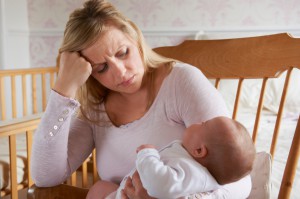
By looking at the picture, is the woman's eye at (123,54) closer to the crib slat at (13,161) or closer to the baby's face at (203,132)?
the baby's face at (203,132)

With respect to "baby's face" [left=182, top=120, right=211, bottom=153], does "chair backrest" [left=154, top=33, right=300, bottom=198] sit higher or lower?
higher

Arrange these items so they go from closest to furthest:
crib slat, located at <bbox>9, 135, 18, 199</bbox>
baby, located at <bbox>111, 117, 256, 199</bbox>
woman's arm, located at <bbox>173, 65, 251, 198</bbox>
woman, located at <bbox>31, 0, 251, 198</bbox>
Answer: baby, located at <bbox>111, 117, 256, 199</bbox>
woman's arm, located at <bbox>173, 65, 251, 198</bbox>
woman, located at <bbox>31, 0, 251, 198</bbox>
crib slat, located at <bbox>9, 135, 18, 199</bbox>

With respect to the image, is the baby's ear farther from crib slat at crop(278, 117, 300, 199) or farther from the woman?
crib slat at crop(278, 117, 300, 199)

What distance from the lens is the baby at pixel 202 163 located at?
718 mm

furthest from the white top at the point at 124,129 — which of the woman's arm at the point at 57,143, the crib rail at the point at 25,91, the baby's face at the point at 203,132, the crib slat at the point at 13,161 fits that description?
the crib rail at the point at 25,91

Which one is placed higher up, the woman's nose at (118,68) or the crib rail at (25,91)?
the woman's nose at (118,68)

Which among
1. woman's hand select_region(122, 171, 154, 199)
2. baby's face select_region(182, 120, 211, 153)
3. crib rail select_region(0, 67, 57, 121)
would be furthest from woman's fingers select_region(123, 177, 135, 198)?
crib rail select_region(0, 67, 57, 121)

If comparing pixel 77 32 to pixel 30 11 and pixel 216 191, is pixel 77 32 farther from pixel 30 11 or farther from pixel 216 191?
pixel 30 11

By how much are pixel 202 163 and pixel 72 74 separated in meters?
0.44

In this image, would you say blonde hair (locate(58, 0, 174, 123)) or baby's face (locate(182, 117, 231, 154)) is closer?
baby's face (locate(182, 117, 231, 154))

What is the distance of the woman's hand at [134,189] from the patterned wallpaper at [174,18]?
6.64 ft

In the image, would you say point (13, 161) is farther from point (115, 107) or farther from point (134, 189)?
point (134, 189)

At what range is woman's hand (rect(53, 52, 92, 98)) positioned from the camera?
1.00 m

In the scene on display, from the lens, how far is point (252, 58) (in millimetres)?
1159
